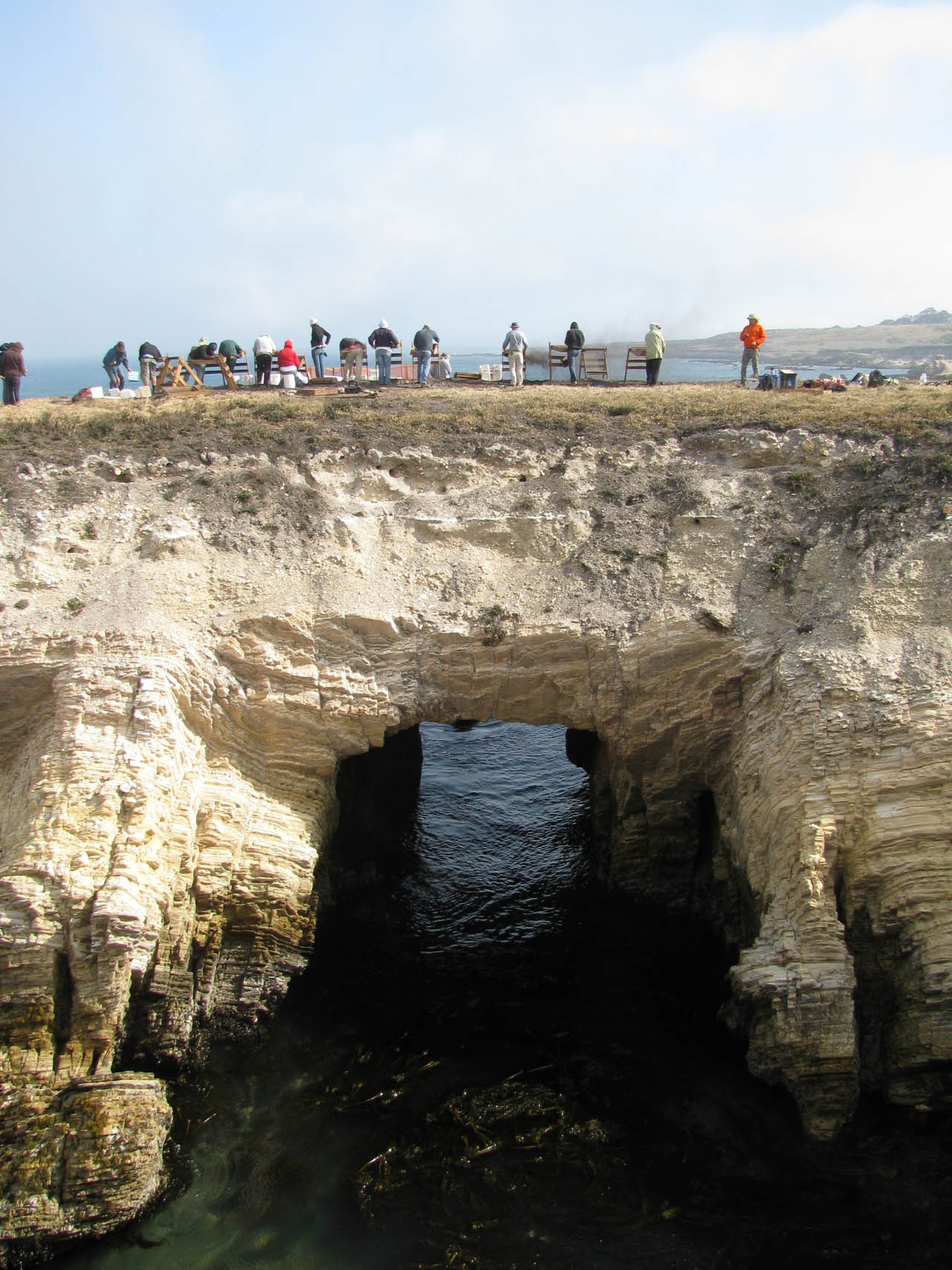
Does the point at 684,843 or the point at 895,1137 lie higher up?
the point at 684,843

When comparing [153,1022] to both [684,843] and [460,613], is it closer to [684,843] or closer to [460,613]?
[460,613]

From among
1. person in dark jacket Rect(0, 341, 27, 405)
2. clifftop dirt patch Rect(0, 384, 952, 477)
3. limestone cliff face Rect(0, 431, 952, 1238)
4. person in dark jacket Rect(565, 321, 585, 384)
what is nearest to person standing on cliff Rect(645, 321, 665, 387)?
person in dark jacket Rect(565, 321, 585, 384)

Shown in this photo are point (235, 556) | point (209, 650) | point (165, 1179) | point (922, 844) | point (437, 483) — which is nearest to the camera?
point (165, 1179)

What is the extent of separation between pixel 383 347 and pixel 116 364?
28.0 ft

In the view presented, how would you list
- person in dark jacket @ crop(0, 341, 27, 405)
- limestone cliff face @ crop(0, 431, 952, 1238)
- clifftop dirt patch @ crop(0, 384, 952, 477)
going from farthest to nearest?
person in dark jacket @ crop(0, 341, 27, 405) < clifftop dirt patch @ crop(0, 384, 952, 477) < limestone cliff face @ crop(0, 431, 952, 1238)

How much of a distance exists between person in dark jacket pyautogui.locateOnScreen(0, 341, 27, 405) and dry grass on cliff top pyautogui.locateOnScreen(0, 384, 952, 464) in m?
3.21

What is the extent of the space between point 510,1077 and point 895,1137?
17.7ft

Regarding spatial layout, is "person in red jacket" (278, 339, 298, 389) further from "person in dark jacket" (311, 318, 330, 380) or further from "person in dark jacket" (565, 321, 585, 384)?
"person in dark jacket" (565, 321, 585, 384)

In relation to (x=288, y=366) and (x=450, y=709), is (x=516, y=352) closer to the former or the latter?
(x=288, y=366)

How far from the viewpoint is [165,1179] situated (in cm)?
1238

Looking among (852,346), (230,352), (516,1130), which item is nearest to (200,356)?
(230,352)

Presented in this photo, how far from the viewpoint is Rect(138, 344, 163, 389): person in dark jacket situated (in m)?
27.3

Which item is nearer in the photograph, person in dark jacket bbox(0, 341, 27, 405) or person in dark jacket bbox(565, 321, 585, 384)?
person in dark jacket bbox(0, 341, 27, 405)

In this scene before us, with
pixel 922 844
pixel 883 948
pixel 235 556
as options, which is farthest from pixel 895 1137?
pixel 235 556
